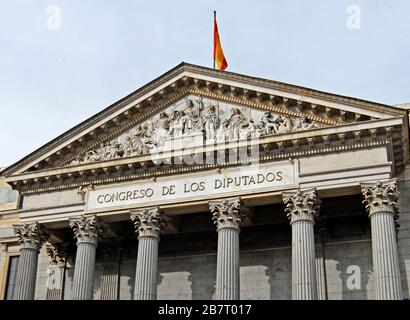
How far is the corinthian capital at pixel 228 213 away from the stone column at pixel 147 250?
8.83 feet

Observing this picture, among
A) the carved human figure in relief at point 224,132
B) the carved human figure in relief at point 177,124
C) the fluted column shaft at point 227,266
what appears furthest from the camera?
the carved human figure in relief at point 177,124

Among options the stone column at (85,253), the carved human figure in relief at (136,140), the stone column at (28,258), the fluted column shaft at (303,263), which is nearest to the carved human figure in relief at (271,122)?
the fluted column shaft at (303,263)

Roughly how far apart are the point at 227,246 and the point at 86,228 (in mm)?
6625

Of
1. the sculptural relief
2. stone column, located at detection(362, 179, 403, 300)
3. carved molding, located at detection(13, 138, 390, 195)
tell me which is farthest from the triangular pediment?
stone column, located at detection(362, 179, 403, 300)

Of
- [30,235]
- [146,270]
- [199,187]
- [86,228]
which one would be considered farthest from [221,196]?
[30,235]

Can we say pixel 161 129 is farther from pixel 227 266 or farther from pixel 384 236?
pixel 384 236

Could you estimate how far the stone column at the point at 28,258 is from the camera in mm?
32781

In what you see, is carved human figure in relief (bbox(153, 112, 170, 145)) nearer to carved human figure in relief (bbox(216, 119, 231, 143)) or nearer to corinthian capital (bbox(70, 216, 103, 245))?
carved human figure in relief (bbox(216, 119, 231, 143))

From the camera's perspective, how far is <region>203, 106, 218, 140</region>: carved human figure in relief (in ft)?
105

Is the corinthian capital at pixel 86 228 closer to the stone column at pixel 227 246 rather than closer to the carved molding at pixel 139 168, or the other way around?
the carved molding at pixel 139 168

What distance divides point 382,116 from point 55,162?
14960mm

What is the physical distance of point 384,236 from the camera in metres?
27.8

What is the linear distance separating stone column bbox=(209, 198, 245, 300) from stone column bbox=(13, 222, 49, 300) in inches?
335
